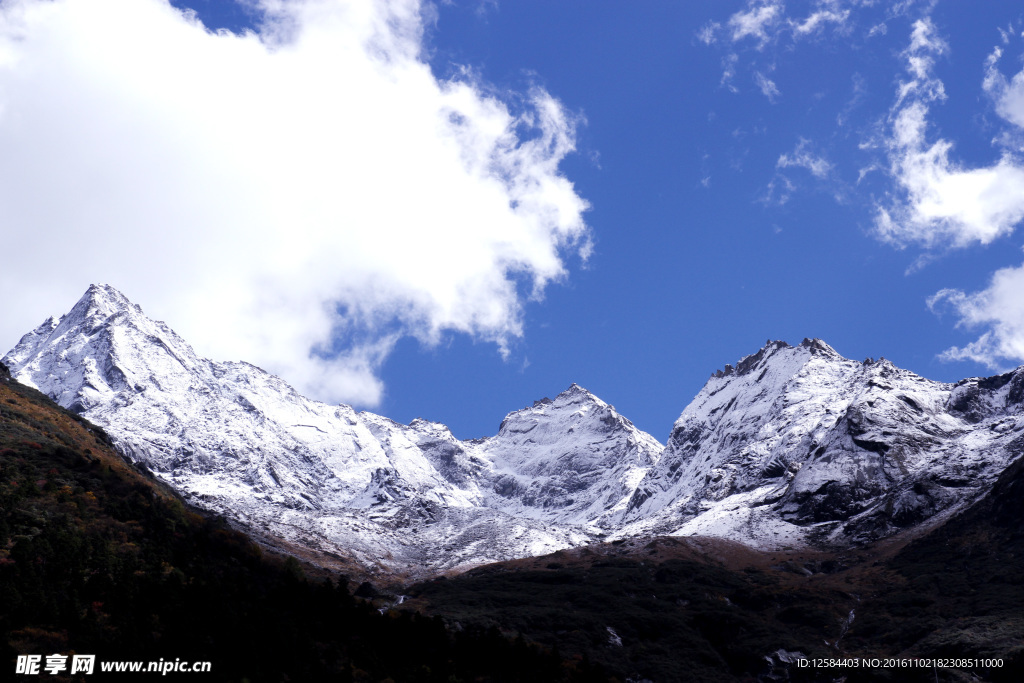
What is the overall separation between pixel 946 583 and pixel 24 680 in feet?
554

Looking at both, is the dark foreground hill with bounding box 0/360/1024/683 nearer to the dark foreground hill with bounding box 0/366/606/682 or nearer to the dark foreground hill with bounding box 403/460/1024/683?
the dark foreground hill with bounding box 0/366/606/682

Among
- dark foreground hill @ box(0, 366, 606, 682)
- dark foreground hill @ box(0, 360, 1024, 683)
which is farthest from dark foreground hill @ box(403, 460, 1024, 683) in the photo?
dark foreground hill @ box(0, 366, 606, 682)

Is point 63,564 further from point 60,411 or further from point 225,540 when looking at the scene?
point 60,411

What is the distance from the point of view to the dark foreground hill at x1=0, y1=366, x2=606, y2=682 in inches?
3349

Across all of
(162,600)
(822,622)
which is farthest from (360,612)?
(822,622)

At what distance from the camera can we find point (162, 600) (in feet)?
313

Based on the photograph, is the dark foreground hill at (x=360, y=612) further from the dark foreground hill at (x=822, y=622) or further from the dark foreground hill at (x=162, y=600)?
the dark foreground hill at (x=822, y=622)

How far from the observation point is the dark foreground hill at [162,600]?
85062mm

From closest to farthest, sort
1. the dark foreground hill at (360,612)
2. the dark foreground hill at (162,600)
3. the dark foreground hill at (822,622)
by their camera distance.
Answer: the dark foreground hill at (162,600) → the dark foreground hill at (360,612) → the dark foreground hill at (822,622)

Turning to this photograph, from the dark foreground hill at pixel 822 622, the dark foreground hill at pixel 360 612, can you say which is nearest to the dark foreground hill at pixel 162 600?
the dark foreground hill at pixel 360 612

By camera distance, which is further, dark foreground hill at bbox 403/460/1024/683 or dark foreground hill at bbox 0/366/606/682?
dark foreground hill at bbox 403/460/1024/683

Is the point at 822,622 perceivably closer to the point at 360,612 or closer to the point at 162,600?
the point at 360,612

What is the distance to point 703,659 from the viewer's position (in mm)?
168125

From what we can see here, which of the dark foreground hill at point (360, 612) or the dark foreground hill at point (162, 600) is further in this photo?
the dark foreground hill at point (360, 612)
